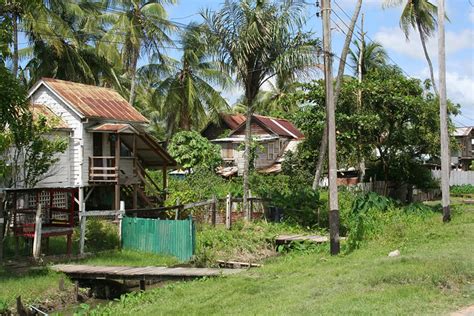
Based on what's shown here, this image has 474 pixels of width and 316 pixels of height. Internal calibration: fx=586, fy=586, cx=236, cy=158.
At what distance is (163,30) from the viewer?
1489 inches

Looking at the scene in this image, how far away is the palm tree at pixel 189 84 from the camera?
4434 centimetres

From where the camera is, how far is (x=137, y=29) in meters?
36.8

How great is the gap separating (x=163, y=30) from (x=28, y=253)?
23.2 meters

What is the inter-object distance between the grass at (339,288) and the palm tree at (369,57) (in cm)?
2809

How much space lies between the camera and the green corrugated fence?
18266mm

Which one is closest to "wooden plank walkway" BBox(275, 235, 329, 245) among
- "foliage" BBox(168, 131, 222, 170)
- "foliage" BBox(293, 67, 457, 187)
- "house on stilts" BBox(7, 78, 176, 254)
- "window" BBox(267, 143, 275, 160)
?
"house on stilts" BBox(7, 78, 176, 254)

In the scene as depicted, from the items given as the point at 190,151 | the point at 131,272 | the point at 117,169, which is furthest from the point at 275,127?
→ the point at 131,272

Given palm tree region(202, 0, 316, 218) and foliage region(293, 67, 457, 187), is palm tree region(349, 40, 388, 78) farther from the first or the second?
palm tree region(202, 0, 316, 218)

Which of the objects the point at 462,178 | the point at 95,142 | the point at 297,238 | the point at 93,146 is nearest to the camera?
the point at 297,238

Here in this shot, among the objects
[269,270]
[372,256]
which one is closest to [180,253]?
[269,270]

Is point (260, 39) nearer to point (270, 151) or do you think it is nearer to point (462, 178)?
point (270, 151)

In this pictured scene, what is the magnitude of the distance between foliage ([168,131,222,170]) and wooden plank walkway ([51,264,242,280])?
2374cm

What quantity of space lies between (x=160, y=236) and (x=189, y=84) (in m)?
26.8

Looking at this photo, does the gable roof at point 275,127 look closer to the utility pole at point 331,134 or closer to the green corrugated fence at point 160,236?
the green corrugated fence at point 160,236
